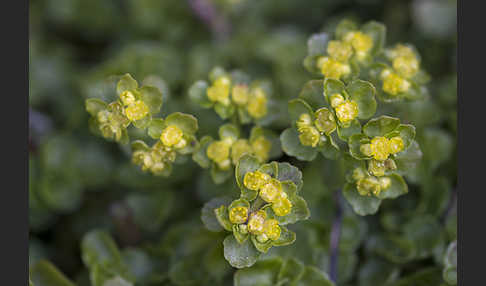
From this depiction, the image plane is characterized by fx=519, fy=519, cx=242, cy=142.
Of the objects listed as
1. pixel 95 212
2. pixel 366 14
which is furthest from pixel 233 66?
pixel 95 212

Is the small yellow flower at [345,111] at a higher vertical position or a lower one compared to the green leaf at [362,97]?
→ lower

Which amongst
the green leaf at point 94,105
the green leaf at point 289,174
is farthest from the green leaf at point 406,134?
the green leaf at point 94,105

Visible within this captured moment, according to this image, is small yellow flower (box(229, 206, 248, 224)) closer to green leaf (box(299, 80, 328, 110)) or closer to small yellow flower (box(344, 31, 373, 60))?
green leaf (box(299, 80, 328, 110))

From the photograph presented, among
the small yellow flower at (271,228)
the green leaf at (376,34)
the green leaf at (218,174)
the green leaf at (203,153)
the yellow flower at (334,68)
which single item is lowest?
the small yellow flower at (271,228)

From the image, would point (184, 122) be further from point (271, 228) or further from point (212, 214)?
point (271, 228)

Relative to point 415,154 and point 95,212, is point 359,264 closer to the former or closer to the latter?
point 415,154

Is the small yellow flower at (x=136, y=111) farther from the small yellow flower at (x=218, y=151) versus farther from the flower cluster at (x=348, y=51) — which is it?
the flower cluster at (x=348, y=51)

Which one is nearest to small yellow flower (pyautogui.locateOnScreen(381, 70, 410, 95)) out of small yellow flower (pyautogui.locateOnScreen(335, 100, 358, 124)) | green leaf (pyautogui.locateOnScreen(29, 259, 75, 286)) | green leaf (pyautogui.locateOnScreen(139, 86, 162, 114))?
small yellow flower (pyautogui.locateOnScreen(335, 100, 358, 124))
